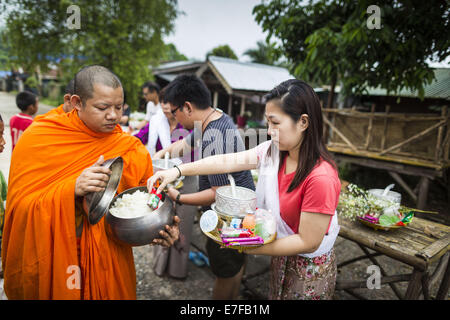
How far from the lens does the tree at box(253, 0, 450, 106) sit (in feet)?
11.9

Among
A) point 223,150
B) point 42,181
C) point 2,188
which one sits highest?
point 223,150

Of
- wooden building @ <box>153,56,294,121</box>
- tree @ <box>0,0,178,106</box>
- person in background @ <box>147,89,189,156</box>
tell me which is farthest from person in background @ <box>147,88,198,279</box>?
tree @ <box>0,0,178,106</box>

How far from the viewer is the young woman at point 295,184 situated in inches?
60.2

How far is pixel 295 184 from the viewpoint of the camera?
5.53ft

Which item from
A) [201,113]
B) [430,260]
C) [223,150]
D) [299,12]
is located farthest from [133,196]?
[299,12]

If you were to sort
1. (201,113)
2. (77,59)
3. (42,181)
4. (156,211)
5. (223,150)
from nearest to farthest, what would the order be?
(156,211)
(42,181)
(223,150)
(201,113)
(77,59)

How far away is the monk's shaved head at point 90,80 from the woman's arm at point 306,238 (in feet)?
4.66

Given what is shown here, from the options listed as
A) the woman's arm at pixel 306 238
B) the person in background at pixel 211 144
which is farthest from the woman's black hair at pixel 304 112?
the person in background at pixel 211 144

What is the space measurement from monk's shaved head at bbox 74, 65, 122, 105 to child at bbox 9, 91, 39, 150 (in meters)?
3.20

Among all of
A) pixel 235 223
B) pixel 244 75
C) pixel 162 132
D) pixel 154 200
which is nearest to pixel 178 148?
pixel 162 132

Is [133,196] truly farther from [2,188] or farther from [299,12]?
[299,12]

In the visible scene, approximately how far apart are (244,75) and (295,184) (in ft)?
43.7
